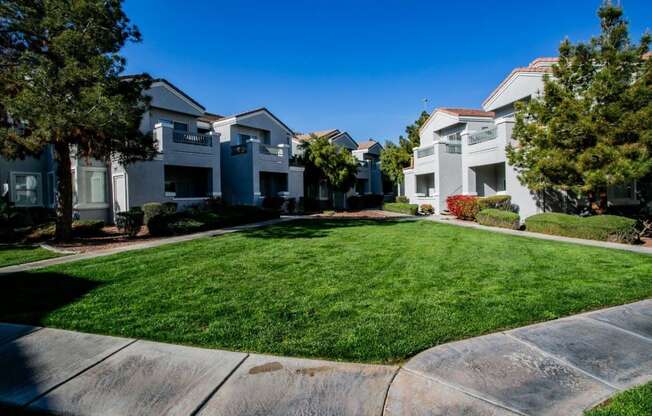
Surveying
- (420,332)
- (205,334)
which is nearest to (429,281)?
(420,332)

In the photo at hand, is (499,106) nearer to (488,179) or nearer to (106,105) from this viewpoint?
(488,179)

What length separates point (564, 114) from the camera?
1323 centimetres

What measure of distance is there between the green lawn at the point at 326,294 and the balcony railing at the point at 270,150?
50.9 ft

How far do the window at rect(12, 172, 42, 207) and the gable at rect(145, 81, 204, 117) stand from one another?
313 inches

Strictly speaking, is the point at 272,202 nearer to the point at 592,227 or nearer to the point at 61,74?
the point at 61,74

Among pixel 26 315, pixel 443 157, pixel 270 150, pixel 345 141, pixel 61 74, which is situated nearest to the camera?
pixel 26 315

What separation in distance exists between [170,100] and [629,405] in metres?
23.8

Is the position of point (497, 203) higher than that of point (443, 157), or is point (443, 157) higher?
point (443, 157)

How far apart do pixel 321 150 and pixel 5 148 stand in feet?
60.3

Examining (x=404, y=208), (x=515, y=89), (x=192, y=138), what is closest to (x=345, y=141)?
(x=404, y=208)

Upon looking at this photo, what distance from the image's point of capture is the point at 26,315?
526 centimetres

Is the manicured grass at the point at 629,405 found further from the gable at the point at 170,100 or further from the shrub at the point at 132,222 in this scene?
the gable at the point at 170,100

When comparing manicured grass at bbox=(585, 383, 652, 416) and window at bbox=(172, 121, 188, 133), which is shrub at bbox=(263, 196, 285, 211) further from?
manicured grass at bbox=(585, 383, 652, 416)

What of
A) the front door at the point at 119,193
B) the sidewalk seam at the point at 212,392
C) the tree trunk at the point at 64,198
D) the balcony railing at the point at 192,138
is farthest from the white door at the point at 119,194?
the sidewalk seam at the point at 212,392
